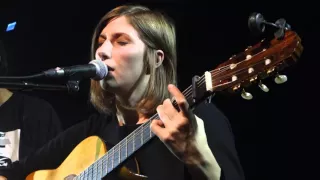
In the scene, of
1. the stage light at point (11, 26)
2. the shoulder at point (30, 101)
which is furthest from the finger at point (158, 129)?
the stage light at point (11, 26)

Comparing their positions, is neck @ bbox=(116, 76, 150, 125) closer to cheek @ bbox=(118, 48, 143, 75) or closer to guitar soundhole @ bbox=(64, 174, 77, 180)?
cheek @ bbox=(118, 48, 143, 75)

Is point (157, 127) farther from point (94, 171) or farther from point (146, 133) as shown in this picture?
point (94, 171)

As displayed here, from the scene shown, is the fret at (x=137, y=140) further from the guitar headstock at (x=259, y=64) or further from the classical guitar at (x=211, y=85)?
the guitar headstock at (x=259, y=64)

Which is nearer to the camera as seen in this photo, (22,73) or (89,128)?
(89,128)

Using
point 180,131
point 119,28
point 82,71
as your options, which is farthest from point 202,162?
point 119,28

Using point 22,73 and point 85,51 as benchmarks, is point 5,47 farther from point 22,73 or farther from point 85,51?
point 85,51

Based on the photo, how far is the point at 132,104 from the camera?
2000 mm

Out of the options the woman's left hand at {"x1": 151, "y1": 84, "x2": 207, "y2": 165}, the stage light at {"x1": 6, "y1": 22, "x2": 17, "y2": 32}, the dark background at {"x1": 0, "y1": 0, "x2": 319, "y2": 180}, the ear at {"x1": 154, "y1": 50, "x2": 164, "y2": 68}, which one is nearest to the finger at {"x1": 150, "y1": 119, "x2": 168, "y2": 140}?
the woman's left hand at {"x1": 151, "y1": 84, "x2": 207, "y2": 165}

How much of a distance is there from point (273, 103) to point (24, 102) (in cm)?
126

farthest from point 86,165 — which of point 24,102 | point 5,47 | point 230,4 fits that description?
point 5,47

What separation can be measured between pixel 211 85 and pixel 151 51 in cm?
55

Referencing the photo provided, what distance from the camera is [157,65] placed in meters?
2.00

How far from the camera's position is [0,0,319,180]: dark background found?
101 inches

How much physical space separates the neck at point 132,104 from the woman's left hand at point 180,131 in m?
0.42
